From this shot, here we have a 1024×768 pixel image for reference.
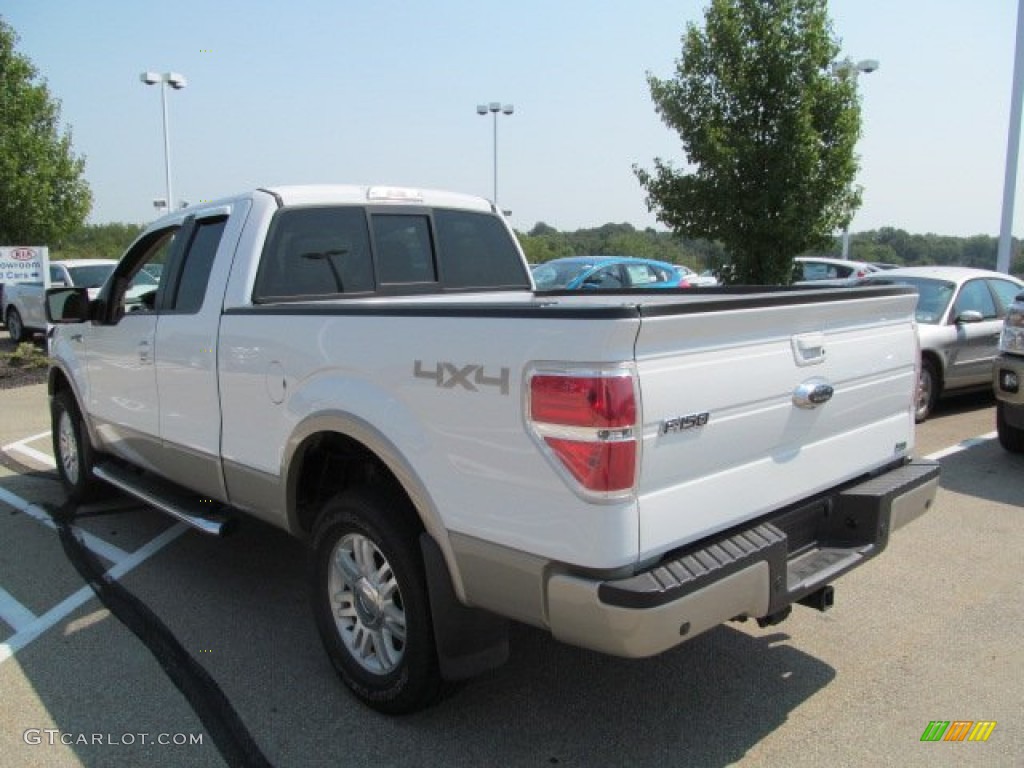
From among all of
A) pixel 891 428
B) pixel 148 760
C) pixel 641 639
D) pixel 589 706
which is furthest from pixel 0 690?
pixel 891 428

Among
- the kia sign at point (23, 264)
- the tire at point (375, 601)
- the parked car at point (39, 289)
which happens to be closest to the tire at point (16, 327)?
the parked car at point (39, 289)

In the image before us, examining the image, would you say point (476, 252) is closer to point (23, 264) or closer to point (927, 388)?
point (927, 388)

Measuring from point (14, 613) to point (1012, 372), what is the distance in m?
7.16

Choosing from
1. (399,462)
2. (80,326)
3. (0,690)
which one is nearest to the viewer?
(399,462)

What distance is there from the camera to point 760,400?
273 cm

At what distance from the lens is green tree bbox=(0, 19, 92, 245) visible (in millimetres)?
15094

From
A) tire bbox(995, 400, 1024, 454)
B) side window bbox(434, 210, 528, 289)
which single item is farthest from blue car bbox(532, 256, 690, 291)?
side window bbox(434, 210, 528, 289)

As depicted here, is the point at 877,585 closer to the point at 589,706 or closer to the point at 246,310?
the point at 589,706

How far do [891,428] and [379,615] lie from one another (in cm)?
226

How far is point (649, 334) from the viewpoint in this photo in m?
2.35

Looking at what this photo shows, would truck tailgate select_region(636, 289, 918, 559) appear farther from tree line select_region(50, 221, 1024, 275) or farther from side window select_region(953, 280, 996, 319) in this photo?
tree line select_region(50, 221, 1024, 275)

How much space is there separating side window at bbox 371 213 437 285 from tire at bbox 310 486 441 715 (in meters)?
1.58

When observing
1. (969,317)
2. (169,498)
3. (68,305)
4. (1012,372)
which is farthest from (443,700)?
(969,317)

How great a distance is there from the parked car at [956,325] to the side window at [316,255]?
20.6ft
